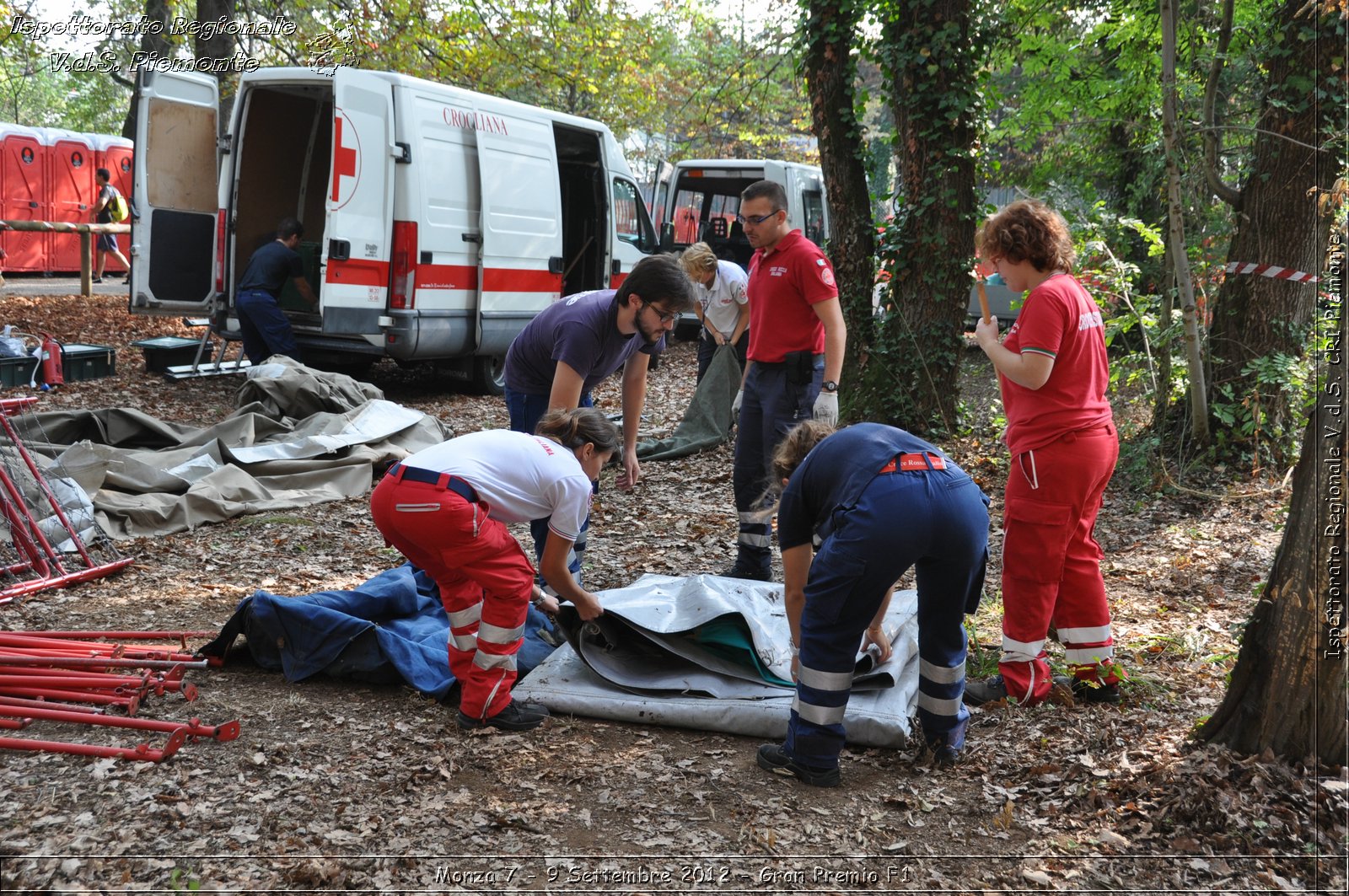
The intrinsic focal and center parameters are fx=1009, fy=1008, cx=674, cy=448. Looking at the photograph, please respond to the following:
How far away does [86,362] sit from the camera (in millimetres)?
9547

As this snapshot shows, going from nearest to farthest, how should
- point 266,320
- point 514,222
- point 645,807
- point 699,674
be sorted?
point 645,807
point 699,674
point 266,320
point 514,222

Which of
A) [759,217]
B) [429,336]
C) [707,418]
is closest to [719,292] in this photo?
[707,418]

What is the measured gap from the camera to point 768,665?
386 cm

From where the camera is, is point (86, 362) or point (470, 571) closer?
point (470, 571)

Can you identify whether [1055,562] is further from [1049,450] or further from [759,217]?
[759,217]

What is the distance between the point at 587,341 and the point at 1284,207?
5.50m

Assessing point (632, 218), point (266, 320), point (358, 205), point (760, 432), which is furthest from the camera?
point (632, 218)

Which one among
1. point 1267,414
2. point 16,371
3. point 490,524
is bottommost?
point 16,371

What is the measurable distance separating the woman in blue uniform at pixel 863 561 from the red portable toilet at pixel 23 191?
818 inches

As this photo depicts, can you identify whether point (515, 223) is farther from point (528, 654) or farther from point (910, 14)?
point (528, 654)

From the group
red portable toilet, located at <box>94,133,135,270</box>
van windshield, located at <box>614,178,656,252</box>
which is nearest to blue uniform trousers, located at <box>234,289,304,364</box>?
van windshield, located at <box>614,178,656,252</box>

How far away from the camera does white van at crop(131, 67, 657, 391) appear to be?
8500 millimetres

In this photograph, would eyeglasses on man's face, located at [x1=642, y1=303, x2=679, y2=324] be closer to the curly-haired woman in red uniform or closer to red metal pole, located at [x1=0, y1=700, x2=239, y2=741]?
the curly-haired woman in red uniform

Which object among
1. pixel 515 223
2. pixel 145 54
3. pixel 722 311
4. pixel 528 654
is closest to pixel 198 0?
pixel 145 54
